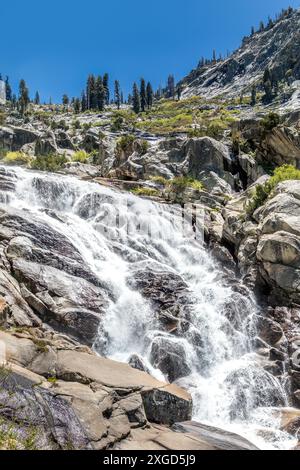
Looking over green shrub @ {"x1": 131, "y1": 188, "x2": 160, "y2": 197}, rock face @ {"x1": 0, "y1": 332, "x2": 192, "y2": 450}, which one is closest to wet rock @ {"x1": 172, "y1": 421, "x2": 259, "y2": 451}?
rock face @ {"x1": 0, "y1": 332, "x2": 192, "y2": 450}

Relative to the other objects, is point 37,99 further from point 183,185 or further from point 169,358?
point 169,358

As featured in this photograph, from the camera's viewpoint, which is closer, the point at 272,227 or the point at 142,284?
the point at 142,284

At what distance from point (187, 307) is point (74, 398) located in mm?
12897

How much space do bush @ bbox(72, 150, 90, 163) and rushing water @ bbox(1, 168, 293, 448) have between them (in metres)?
30.5

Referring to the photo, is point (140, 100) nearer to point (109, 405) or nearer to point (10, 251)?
point (10, 251)

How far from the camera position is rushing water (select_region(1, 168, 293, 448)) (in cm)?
1764

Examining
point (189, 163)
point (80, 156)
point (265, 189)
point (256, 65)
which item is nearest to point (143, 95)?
point (256, 65)

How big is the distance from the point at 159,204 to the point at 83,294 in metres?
17.2

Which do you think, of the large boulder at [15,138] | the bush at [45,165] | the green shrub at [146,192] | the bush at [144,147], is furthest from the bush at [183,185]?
the large boulder at [15,138]

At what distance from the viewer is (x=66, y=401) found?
32.3 ft

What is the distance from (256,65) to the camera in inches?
6678

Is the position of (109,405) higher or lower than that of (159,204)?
lower

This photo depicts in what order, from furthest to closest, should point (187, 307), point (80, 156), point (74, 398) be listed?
1. point (80, 156)
2. point (187, 307)
3. point (74, 398)

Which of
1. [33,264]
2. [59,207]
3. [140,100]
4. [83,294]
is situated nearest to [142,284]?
[83,294]
